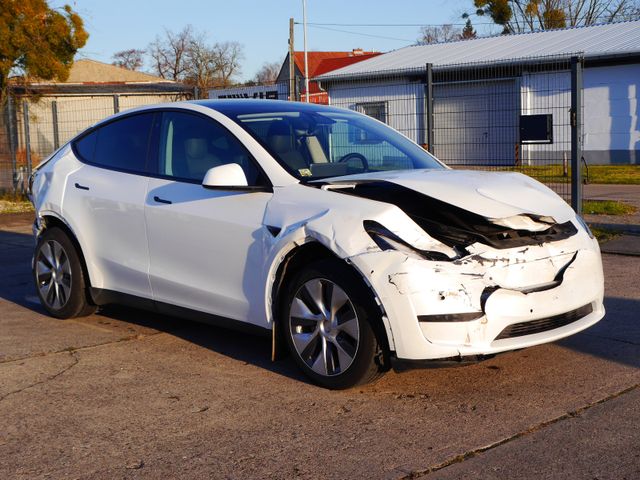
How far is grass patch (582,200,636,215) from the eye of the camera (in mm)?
13062

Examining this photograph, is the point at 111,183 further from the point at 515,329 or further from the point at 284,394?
the point at 515,329

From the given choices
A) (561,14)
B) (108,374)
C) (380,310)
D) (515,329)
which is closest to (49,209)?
(108,374)

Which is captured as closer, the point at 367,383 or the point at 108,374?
the point at 367,383

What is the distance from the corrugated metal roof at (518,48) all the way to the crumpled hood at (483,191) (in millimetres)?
Result: 22869

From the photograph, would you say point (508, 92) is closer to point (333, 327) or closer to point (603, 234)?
point (603, 234)

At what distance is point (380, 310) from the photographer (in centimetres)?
451

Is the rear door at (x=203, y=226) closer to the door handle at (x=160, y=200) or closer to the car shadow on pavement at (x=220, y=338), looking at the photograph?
the door handle at (x=160, y=200)

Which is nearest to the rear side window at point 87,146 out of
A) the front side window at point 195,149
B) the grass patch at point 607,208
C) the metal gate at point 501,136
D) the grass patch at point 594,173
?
the front side window at point 195,149

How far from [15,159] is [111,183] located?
1194 cm

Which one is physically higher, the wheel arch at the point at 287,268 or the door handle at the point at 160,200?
the door handle at the point at 160,200

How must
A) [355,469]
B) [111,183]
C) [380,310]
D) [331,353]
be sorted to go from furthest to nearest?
[111,183] → [331,353] → [380,310] → [355,469]

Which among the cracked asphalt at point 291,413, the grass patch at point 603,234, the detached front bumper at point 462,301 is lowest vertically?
the cracked asphalt at point 291,413

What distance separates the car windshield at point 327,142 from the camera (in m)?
5.46

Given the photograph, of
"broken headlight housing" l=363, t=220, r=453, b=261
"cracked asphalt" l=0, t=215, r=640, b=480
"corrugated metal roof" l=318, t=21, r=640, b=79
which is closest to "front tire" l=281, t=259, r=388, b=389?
"cracked asphalt" l=0, t=215, r=640, b=480
